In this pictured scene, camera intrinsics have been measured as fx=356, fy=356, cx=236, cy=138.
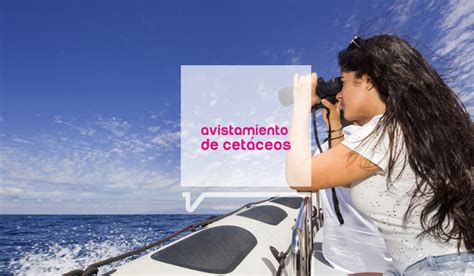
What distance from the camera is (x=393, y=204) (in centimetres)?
78

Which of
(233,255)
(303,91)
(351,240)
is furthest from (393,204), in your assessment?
(233,255)

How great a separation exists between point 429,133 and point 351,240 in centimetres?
88

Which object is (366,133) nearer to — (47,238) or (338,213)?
(338,213)

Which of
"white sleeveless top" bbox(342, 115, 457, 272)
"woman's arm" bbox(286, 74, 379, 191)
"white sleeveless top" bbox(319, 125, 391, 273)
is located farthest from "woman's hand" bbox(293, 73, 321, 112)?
"white sleeveless top" bbox(319, 125, 391, 273)

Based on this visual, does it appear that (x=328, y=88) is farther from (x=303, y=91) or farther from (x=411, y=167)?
(x=411, y=167)

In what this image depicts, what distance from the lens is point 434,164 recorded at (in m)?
0.75

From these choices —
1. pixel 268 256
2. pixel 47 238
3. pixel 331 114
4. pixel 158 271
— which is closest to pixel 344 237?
pixel 268 256

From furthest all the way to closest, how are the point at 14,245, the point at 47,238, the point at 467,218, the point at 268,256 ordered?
1. the point at 47,238
2. the point at 14,245
3. the point at 268,256
4. the point at 467,218

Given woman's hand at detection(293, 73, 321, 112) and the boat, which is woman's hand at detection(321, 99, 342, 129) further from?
the boat

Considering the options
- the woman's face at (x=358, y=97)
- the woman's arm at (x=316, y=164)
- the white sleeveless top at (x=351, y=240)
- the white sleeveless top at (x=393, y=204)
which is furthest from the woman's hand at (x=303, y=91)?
the white sleeveless top at (x=351, y=240)

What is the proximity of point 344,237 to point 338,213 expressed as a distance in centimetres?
19

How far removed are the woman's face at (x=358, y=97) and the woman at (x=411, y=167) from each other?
2 centimetres

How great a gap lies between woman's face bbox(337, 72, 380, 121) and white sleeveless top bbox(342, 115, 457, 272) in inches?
3.4

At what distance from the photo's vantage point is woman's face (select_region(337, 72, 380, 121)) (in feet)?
2.92
